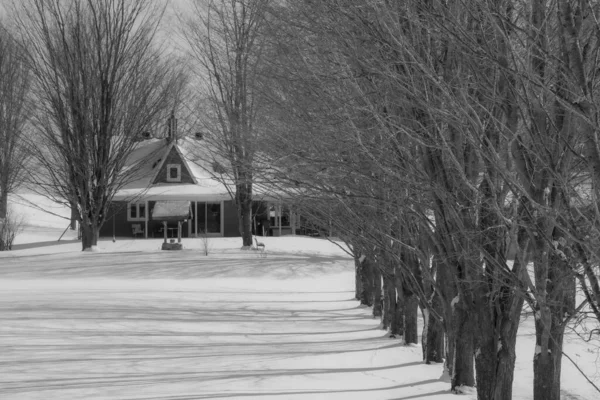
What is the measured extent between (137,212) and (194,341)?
3133 cm

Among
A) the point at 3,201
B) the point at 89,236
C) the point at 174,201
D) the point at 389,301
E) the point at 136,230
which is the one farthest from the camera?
the point at 3,201

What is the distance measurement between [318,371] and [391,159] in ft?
11.6

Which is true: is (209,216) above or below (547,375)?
above

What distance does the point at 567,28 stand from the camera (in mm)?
→ 4312

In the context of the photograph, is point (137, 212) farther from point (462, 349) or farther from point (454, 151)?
point (454, 151)

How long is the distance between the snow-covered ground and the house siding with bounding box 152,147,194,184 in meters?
15.6

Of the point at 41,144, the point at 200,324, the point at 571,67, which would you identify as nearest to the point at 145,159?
the point at 41,144

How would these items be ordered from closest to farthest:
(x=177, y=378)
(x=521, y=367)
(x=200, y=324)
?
(x=177, y=378), (x=521, y=367), (x=200, y=324)

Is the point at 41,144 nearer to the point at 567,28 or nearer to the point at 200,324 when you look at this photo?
the point at 200,324

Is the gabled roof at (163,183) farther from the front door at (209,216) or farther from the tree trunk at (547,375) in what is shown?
the tree trunk at (547,375)

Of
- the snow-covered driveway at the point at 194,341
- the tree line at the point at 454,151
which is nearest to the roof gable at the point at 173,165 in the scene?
the snow-covered driveway at the point at 194,341

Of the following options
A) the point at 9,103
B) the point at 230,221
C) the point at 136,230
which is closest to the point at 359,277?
the point at 230,221

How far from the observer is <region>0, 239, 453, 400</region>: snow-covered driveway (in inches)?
400

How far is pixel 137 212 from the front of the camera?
4459 cm
